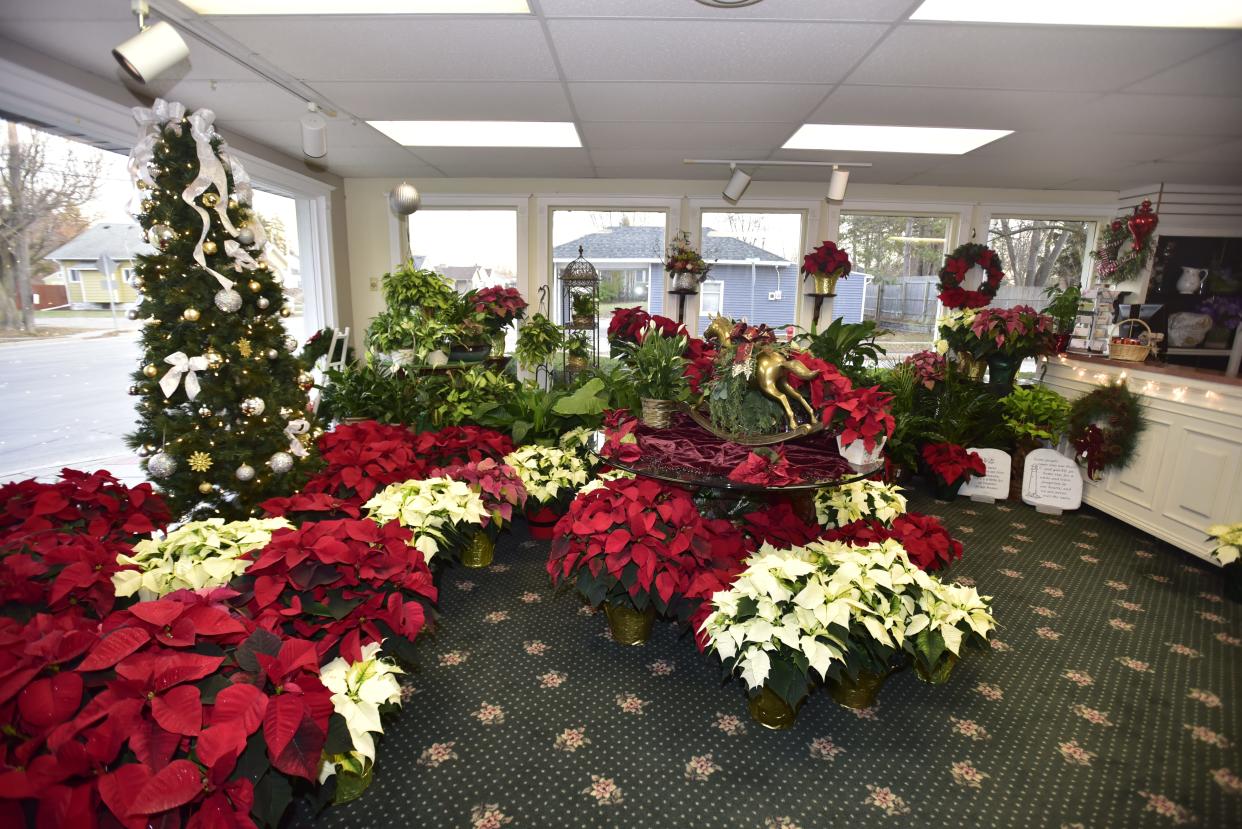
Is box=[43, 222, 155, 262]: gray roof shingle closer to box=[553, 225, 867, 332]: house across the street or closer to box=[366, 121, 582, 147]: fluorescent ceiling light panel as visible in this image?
box=[366, 121, 582, 147]: fluorescent ceiling light panel

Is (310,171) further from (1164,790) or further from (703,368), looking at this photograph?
(1164,790)

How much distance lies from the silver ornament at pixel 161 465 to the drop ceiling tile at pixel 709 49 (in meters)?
2.19

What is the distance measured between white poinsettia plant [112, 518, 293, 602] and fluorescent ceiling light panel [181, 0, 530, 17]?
1823 millimetres

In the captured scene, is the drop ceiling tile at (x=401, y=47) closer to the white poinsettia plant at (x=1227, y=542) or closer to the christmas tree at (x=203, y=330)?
the christmas tree at (x=203, y=330)

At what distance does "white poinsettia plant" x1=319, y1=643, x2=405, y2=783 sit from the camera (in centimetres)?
124

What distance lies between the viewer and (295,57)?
2.47 m

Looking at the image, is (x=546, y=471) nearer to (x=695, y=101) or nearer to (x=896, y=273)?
(x=695, y=101)

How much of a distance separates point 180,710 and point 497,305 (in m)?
2.90

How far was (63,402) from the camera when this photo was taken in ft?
9.66

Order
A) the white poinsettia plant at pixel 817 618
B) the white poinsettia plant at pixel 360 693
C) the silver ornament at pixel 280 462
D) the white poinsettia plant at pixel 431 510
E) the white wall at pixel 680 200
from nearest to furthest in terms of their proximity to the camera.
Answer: the white poinsettia plant at pixel 360 693 < the white poinsettia plant at pixel 817 618 < the white poinsettia plant at pixel 431 510 < the silver ornament at pixel 280 462 < the white wall at pixel 680 200

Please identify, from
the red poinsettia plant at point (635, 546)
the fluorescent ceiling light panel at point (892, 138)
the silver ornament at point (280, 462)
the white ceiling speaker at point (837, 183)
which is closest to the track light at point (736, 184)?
the fluorescent ceiling light panel at point (892, 138)

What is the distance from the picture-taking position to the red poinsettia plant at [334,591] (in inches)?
55.6

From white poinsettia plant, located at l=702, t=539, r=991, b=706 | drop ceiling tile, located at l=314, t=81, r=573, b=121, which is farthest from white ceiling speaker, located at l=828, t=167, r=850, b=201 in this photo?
white poinsettia plant, located at l=702, t=539, r=991, b=706

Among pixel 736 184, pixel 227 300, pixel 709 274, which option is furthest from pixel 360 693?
pixel 709 274
